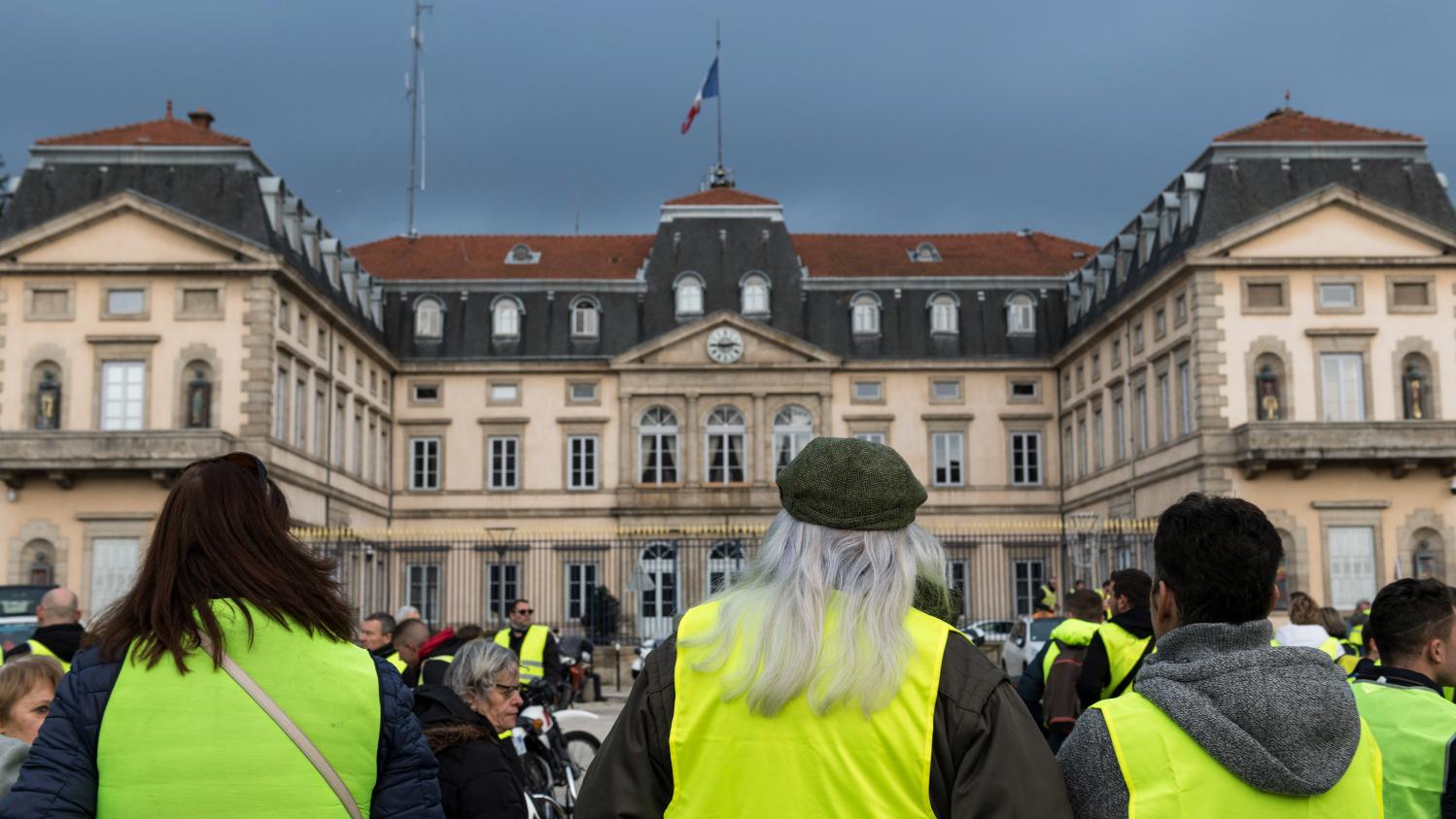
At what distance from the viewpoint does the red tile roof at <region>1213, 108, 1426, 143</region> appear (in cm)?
3650

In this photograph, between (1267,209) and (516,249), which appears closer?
(1267,209)

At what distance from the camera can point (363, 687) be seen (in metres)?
3.43

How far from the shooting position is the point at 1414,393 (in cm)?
3456

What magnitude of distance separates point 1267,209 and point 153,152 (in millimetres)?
25920

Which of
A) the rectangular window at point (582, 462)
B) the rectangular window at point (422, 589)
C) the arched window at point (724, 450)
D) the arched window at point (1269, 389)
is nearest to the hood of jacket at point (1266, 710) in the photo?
the arched window at point (1269, 389)

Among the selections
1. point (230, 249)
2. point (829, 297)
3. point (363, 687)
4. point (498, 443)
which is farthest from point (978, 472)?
point (363, 687)

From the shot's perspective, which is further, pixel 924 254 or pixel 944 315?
pixel 924 254

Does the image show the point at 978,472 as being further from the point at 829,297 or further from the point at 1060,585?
the point at 1060,585

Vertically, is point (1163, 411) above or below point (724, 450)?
above

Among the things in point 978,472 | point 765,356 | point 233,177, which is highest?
point 233,177

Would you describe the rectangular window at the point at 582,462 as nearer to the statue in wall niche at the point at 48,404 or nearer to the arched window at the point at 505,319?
the arched window at the point at 505,319

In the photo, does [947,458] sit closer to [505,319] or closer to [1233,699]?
[505,319]

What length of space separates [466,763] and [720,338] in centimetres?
3950

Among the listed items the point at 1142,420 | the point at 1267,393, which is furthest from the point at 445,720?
the point at 1142,420
